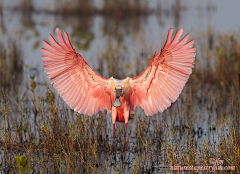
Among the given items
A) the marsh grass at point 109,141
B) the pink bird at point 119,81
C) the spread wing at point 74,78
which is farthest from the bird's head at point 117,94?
the marsh grass at point 109,141

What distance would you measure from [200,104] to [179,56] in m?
3.54

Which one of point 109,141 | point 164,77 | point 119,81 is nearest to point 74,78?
point 119,81

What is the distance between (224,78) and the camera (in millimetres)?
8766

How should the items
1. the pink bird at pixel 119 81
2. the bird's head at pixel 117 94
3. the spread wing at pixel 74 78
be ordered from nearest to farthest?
the bird's head at pixel 117 94, the pink bird at pixel 119 81, the spread wing at pixel 74 78

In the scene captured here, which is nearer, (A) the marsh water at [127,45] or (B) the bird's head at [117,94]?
(B) the bird's head at [117,94]

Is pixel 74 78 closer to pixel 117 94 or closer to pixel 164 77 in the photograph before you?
pixel 117 94

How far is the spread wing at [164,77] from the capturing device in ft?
14.5

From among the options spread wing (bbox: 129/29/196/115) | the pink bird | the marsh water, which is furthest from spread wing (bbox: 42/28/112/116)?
the marsh water

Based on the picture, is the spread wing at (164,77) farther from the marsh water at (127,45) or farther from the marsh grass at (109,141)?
the marsh water at (127,45)

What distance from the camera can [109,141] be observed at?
236 inches

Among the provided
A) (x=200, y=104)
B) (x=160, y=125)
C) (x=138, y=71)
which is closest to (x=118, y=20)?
(x=138, y=71)

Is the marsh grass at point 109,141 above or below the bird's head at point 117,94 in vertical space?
below

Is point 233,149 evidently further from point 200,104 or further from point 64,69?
point 200,104

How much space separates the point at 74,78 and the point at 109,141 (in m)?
1.55
